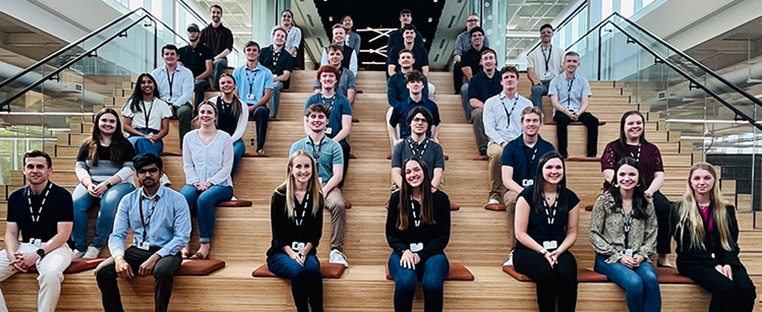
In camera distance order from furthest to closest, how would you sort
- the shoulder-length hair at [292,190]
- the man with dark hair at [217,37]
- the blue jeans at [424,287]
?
the man with dark hair at [217,37] < the shoulder-length hair at [292,190] < the blue jeans at [424,287]

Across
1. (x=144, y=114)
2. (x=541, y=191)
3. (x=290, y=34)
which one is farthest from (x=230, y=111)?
(x=290, y=34)

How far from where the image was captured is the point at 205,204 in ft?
13.6

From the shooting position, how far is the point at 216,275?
3.69 metres

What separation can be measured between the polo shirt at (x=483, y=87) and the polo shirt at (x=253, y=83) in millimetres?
2059

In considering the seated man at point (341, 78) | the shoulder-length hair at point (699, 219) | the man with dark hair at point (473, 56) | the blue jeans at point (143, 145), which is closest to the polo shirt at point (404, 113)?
the seated man at point (341, 78)

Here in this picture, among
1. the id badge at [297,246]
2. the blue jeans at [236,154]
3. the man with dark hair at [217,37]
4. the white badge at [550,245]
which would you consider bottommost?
the id badge at [297,246]

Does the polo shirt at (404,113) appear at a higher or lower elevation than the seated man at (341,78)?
lower

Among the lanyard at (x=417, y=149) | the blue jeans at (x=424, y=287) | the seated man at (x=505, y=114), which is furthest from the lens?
the seated man at (x=505, y=114)

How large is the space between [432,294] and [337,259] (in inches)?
32.3

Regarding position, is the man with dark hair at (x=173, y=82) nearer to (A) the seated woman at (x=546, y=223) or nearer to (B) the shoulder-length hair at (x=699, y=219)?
(A) the seated woman at (x=546, y=223)

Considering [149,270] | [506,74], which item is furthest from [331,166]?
[506,74]

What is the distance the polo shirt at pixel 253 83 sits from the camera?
6.07m

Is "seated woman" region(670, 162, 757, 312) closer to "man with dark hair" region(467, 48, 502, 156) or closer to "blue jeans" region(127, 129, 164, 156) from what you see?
"man with dark hair" region(467, 48, 502, 156)

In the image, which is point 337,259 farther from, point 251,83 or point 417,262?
point 251,83
